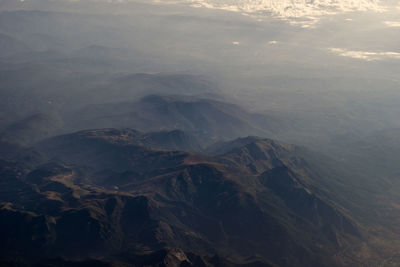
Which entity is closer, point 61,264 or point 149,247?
point 61,264

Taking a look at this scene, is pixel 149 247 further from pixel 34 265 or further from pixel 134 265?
pixel 34 265

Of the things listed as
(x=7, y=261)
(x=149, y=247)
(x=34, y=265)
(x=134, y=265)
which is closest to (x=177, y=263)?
(x=134, y=265)

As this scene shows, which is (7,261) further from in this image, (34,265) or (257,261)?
(257,261)

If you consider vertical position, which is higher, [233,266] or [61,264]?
[61,264]

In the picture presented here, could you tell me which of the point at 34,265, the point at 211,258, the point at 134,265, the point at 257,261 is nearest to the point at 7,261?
the point at 34,265

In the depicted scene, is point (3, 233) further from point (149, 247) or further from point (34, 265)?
point (149, 247)

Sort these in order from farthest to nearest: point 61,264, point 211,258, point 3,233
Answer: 1. point 3,233
2. point 211,258
3. point 61,264

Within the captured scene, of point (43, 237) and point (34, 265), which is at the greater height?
point (34, 265)

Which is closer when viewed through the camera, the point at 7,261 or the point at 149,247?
the point at 7,261

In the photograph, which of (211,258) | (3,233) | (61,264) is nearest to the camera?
(61,264)
